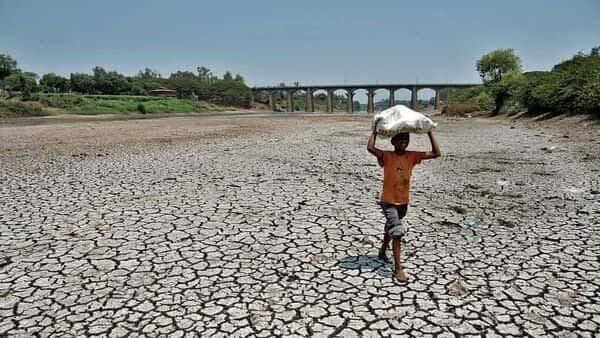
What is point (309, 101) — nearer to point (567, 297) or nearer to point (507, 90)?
point (507, 90)

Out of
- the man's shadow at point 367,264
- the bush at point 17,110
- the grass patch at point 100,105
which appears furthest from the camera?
the grass patch at point 100,105

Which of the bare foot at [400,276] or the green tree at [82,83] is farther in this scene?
the green tree at [82,83]

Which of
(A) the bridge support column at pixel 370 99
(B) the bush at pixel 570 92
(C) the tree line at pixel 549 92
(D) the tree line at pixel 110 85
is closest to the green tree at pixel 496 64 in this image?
(C) the tree line at pixel 549 92

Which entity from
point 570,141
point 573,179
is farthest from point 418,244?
point 570,141

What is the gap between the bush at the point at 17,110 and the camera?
45.9 m

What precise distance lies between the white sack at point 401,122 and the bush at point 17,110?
5355 centimetres

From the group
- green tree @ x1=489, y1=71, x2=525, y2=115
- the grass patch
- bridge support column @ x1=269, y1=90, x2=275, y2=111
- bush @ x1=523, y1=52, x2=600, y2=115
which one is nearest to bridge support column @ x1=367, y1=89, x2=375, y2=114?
bridge support column @ x1=269, y1=90, x2=275, y2=111

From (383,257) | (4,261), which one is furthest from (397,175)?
(4,261)

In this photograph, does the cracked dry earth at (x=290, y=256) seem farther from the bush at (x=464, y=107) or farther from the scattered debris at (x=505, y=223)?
the bush at (x=464, y=107)

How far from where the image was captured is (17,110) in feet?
158

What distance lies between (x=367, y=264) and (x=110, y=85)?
103m

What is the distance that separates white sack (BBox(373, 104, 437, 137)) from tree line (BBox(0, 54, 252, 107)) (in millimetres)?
69965

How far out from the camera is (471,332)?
9.85ft

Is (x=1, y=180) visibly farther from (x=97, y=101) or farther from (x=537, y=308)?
(x=97, y=101)
